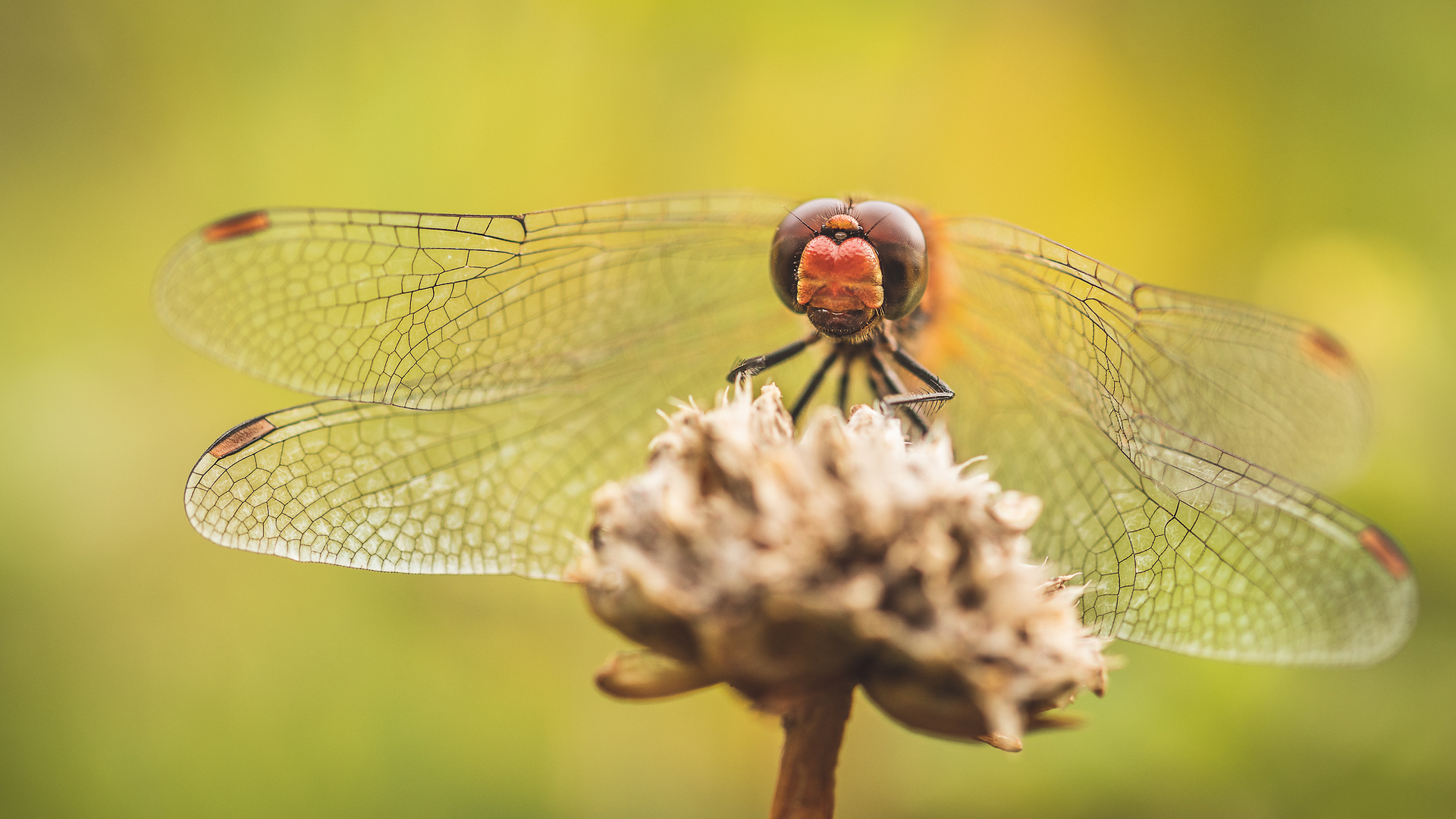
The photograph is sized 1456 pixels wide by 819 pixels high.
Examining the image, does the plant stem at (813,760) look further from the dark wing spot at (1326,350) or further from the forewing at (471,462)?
the dark wing spot at (1326,350)

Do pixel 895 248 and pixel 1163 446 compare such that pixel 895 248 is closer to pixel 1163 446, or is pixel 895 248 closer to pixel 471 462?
pixel 1163 446

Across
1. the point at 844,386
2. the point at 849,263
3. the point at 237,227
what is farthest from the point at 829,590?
the point at 237,227

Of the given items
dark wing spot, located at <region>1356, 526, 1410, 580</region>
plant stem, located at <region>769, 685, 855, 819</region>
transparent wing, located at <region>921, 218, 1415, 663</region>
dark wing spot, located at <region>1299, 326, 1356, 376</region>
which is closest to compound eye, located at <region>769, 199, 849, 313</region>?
transparent wing, located at <region>921, 218, 1415, 663</region>

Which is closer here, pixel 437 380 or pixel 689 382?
pixel 437 380

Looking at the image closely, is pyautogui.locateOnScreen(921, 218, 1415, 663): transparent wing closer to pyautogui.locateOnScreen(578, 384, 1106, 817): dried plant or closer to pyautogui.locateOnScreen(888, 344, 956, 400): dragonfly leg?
pyautogui.locateOnScreen(888, 344, 956, 400): dragonfly leg

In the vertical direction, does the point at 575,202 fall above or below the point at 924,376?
above

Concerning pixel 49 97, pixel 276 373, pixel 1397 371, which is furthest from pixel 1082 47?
pixel 49 97

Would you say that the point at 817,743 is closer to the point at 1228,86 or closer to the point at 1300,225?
the point at 1300,225
